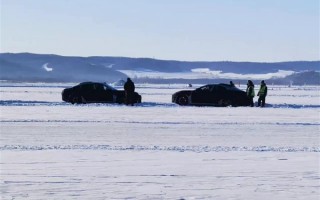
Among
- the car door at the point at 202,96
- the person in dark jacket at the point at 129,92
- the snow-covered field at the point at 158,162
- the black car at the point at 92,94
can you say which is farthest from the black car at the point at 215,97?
the snow-covered field at the point at 158,162

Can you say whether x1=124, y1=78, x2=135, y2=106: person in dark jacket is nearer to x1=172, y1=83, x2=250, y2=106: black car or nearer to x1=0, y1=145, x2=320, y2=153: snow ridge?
x1=172, y1=83, x2=250, y2=106: black car

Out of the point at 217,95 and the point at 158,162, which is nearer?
the point at 158,162

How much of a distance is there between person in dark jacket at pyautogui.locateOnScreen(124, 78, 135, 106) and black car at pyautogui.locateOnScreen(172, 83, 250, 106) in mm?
2349

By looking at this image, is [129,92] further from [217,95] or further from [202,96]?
[217,95]

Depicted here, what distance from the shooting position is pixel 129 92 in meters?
32.1

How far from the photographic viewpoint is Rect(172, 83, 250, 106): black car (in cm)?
3188

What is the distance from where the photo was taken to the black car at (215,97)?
31.9 meters

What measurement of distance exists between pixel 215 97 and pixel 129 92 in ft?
14.4

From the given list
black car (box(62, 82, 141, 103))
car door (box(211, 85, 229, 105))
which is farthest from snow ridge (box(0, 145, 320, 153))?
black car (box(62, 82, 141, 103))

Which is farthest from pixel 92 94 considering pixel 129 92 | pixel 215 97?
pixel 215 97

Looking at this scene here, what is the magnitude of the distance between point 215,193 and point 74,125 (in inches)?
446

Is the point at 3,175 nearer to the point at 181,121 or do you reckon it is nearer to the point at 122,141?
the point at 122,141

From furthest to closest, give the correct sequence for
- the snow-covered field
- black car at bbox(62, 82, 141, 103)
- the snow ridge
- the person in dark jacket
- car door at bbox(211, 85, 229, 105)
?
black car at bbox(62, 82, 141, 103) → car door at bbox(211, 85, 229, 105) → the person in dark jacket → the snow ridge → the snow-covered field

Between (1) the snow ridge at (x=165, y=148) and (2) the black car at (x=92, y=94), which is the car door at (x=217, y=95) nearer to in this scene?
(2) the black car at (x=92, y=94)
